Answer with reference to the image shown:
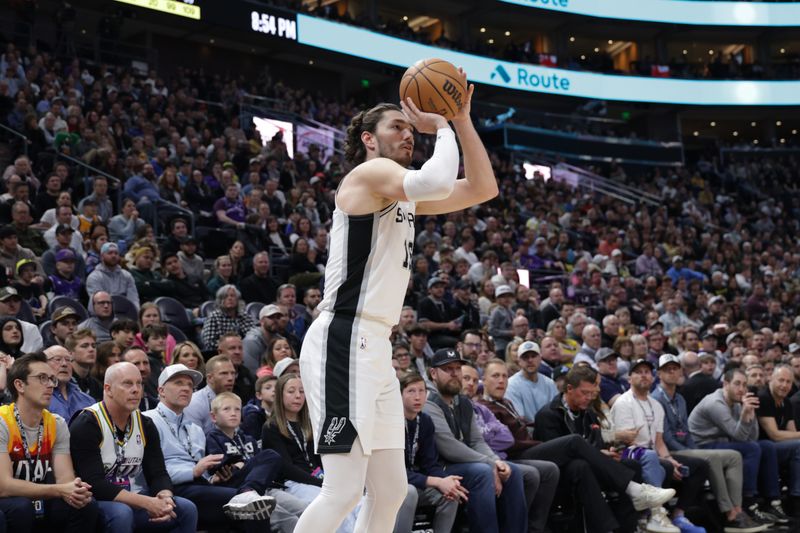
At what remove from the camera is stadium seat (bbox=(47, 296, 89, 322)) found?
9.29 m

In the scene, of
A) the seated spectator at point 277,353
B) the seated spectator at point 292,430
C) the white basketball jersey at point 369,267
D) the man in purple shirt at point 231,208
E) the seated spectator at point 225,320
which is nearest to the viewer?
the white basketball jersey at point 369,267

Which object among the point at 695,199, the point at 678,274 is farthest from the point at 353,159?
the point at 695,199

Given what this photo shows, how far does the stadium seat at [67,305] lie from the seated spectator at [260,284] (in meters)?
2.51

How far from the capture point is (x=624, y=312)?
46.3 feet

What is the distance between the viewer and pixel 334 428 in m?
3.84

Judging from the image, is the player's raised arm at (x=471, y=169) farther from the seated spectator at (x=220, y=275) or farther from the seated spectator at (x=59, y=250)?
the seated spectator at (x=220, y=275)

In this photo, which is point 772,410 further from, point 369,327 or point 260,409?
point 369,327

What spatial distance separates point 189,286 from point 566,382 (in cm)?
489

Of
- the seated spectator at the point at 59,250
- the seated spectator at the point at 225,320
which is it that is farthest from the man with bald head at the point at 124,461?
the seated spectator at the point at 59,250

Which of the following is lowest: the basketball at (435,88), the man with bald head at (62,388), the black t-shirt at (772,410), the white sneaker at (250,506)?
the black t-shirt at (772,410)

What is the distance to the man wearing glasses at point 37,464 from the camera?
17.6 feet

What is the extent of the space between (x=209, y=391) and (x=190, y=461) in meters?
0.98

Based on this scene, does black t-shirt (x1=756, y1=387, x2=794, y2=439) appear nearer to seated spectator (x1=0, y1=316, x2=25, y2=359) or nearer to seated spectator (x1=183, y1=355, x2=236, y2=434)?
seated spectator (x1=183, y1=355, x2=236, y2=434)

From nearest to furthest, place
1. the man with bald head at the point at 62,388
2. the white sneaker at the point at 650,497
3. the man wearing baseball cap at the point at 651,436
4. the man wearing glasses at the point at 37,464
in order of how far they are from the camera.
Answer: the man wearing glasses at the point at 37,464 < the man with bald head at the point at 62,388 < the white sneaker at the point at 650,497 < the man wearing baseball cap at the point at 651,436
